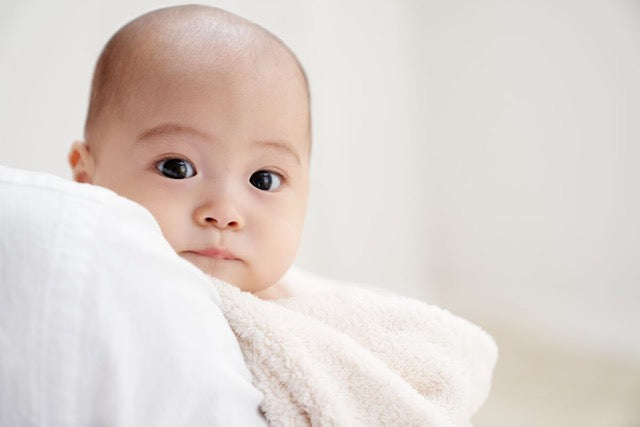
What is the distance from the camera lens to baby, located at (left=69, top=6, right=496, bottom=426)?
26.0 inches

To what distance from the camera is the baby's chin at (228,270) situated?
0.81 metres

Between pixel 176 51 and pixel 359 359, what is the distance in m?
0.45

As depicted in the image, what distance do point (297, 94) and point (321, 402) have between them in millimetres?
471

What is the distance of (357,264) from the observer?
2598 mm

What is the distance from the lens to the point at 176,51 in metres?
0.86

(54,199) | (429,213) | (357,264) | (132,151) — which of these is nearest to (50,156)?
(132,151)

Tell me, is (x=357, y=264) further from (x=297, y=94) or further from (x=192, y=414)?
(x=192, y=414)

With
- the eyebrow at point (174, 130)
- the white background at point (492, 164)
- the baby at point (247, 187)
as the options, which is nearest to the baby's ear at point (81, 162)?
the baby at point (247, 187)

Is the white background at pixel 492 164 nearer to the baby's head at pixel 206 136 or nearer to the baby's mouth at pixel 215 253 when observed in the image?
the baby's head at pixel 206 136

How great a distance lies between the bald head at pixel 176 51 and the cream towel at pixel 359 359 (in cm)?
32

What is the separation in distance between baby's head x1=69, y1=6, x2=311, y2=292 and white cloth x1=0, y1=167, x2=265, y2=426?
0.80 feet

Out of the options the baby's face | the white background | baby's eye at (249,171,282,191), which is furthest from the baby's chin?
the white background

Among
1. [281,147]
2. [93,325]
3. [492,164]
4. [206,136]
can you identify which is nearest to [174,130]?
[206,136]

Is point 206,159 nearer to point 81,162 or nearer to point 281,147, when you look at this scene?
point 281,147
